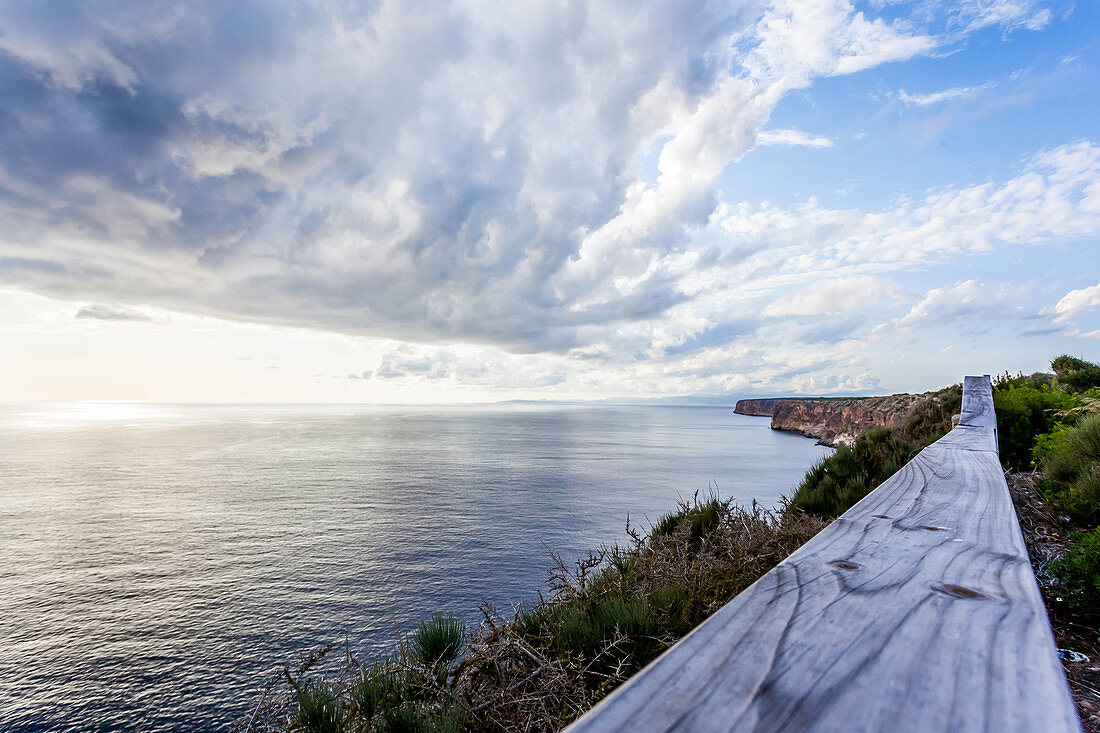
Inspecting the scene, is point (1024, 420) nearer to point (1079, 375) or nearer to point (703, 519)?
point (703, 519)

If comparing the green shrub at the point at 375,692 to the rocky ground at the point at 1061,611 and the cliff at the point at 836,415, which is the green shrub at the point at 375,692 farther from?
the cliff at the point at 836,415

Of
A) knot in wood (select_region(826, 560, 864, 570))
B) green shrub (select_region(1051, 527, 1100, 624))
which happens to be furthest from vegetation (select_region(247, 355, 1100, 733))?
knot in wood (select_region(826, 560, 864, 570))

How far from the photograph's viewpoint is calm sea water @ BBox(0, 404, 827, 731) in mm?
9109

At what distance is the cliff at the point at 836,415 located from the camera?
43094 mm

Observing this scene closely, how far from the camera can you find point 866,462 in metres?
8.84

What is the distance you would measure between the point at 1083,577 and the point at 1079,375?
11.6m

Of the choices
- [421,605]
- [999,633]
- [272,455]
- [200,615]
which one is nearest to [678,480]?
[421,605]

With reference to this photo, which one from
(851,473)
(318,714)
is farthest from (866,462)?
(318,714)

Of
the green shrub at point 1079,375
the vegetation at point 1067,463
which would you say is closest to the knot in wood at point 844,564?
the vegetation at point 1067,463

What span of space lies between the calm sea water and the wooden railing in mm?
3440

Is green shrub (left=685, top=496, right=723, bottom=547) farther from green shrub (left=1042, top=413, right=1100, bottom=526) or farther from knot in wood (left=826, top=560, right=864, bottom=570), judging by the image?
knot in wood (left=826, top=560, right=864, bottom=570)

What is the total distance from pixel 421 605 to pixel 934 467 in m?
11.4

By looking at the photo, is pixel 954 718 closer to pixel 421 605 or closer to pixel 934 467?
pixel 934 467

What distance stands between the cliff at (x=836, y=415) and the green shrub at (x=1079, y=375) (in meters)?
27.8
